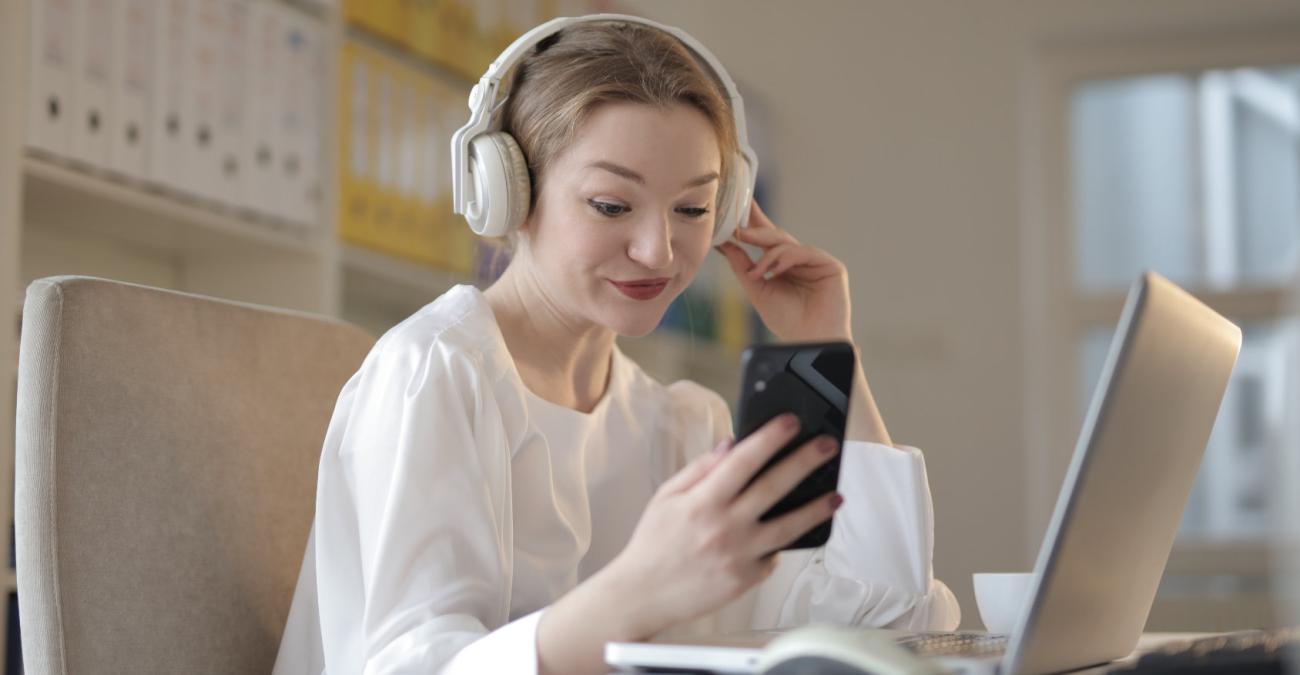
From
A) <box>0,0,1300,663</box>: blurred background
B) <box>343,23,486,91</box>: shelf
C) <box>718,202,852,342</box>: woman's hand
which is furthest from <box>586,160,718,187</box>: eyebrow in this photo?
<box>0,0,1300,663</box>: blurred background

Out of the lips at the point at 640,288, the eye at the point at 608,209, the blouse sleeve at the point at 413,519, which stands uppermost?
the eye at the point at 608,209

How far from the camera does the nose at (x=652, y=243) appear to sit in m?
1.12

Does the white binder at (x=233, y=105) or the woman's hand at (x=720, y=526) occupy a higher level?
the white binder at (x=233, y=105)

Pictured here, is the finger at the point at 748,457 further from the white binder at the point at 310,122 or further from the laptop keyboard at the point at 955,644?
the white binder at the point at 310,122

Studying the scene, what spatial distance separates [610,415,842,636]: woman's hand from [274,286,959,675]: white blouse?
0.12m

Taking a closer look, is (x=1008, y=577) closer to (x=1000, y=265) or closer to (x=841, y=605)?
(x=841, y=605)

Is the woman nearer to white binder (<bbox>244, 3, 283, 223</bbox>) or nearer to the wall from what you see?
white binder (<bbox>244, 3, 283, 223</bbox>)

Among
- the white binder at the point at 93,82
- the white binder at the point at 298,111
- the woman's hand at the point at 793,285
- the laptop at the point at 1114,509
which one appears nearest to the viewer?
the laptop at the point at 1114,509

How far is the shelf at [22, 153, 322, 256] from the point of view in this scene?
196 cm

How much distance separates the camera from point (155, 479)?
1.10 meters

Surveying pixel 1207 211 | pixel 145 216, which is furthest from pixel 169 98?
pixel 1207 211

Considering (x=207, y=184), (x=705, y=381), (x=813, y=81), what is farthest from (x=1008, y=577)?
(x=813, y=81)

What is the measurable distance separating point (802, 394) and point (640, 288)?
17.6 inches

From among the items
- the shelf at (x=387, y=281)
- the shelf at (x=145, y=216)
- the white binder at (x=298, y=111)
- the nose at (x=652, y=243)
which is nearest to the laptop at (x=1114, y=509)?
the nose at (x=652, y=243)
